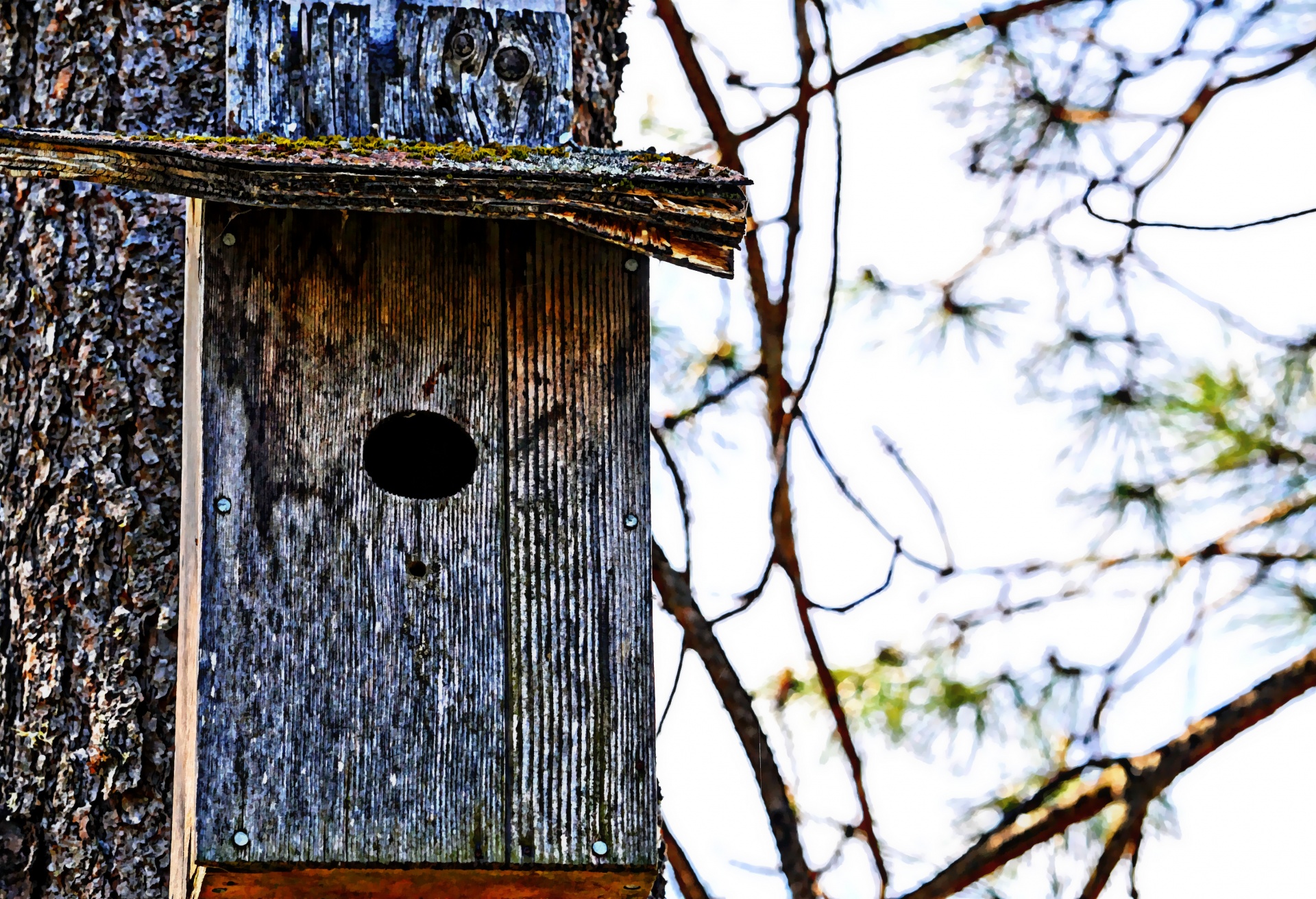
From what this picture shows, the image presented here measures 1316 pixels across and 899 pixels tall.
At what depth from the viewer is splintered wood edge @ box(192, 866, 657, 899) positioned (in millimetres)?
2121

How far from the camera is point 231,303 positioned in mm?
2246

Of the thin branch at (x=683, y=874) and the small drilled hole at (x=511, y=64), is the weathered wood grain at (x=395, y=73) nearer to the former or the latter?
the small drilled hole at (x=511, y=64)

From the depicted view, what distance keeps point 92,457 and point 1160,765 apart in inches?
81.0

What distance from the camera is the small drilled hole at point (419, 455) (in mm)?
2258

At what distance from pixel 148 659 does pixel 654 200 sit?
103cm

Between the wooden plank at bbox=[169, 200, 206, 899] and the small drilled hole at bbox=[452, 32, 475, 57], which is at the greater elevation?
the small drilled hole at bbox=[452, 32, 475, 57]

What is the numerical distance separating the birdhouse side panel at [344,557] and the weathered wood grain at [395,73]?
28 cm

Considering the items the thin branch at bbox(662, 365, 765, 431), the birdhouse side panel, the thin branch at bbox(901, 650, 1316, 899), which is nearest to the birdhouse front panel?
the birdhouse side panel

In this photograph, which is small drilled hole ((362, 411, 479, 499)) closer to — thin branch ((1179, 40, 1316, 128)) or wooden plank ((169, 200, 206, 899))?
wooden plank ((169, 200, 206, 899))

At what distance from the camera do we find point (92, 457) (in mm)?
2727

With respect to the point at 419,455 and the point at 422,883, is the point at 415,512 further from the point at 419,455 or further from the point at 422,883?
the point at 422,883

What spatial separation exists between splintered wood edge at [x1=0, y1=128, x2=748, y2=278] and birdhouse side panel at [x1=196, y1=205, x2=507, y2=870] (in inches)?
5.9

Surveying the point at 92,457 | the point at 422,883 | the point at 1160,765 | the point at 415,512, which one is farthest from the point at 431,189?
the point at 1160,765

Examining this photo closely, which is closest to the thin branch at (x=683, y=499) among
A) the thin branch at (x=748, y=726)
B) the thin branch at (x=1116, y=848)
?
the thin branch at (x=748, y=726)
